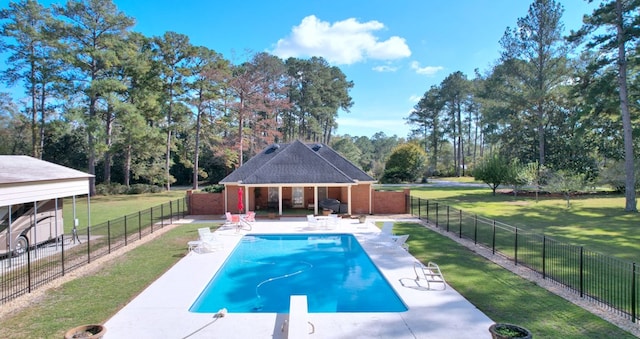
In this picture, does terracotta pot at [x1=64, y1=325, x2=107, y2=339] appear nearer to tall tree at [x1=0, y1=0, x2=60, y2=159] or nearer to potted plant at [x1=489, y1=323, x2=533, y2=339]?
potted plant at [x1=489, y1=323, x2=533, y2=339]

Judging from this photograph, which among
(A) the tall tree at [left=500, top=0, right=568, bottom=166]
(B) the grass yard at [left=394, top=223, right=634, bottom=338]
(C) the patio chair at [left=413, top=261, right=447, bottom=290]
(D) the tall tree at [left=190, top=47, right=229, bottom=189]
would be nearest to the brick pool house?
(B) the grass yard at [left=394, top=223, right=634, bottom=338]

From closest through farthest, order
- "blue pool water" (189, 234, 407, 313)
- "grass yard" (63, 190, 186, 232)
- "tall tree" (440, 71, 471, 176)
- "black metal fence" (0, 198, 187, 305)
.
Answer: "blue pool water" (189, 234, 407, 313)
"black metal fence" (0, 198, 187, 305)
"grass yard" (63, 190, 186, 232)
"tall tree" (440, 71, 471, 176)

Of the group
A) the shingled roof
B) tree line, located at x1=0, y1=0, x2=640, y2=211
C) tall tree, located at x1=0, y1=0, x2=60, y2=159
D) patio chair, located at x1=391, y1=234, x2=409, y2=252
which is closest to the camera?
patio chair, located at x1=391, y1=234, x2=409, y2=252

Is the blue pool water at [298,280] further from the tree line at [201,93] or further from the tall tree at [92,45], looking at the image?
the tall tree at [92,45]

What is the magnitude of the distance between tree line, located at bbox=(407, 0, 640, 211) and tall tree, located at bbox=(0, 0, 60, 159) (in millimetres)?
39855

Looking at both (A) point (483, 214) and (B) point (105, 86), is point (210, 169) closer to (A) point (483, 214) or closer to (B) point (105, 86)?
(B) point (105, 86)

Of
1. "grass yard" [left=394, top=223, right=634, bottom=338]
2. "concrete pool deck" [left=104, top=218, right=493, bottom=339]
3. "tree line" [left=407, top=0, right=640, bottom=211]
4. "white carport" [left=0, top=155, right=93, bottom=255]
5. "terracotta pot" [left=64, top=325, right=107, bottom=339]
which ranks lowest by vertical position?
"concrete pool deck" [left=104, top=218, right=493, bottom=339]

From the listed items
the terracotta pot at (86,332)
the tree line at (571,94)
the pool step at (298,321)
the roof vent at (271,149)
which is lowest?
the pool step at (298,321)

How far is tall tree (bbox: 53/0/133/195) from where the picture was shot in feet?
104

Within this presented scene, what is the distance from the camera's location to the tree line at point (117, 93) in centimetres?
3156

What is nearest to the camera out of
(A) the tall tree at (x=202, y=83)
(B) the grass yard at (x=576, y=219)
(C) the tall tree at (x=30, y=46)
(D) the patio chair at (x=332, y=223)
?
(B) the grass yard at (x=576, y=219)

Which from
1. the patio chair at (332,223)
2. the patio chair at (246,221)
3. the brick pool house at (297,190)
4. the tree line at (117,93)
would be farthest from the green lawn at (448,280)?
the tree line at (117,93)

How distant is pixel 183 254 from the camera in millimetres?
13062

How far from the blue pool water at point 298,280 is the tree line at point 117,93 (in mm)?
25277
